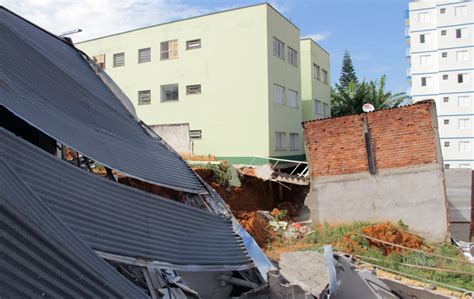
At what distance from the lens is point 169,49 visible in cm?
2262

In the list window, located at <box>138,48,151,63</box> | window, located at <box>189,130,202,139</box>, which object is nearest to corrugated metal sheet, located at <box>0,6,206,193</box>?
window, located at <box>189,130,202,139</box>

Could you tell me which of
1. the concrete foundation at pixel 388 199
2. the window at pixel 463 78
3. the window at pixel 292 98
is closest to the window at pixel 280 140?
the window at pixel 292 98

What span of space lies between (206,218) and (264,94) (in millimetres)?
15614

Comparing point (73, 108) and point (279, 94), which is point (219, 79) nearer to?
point (279, 94)

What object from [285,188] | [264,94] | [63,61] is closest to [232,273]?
[63,61]

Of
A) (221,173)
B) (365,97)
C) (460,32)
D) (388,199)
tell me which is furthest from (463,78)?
(221,173)

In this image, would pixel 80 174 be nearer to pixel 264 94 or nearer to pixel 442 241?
pixel 442 241

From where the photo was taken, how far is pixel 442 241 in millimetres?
11359

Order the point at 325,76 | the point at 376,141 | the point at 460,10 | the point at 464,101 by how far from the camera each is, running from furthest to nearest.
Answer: the point at 460,10, the point at 464,101, the point at 325,76, the point at 376,141

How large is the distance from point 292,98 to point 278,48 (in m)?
3.11

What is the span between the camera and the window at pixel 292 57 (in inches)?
898

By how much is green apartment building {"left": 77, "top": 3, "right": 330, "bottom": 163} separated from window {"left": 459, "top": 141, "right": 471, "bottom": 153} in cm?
2227

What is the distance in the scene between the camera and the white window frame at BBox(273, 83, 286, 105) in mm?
20969

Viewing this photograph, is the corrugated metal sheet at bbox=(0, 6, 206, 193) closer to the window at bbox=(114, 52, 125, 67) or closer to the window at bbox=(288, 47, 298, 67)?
the window at bbox=(288, 47, 298, 67)
